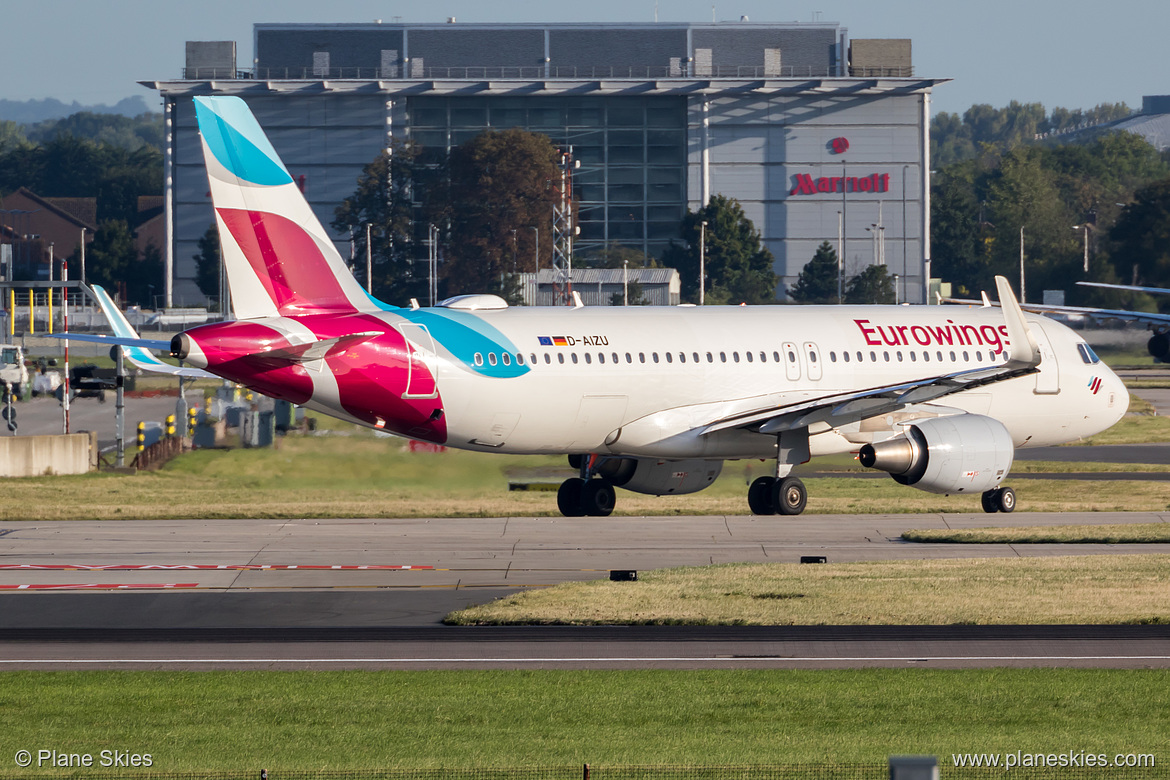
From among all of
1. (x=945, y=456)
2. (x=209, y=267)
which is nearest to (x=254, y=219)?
(x=945, y=456)

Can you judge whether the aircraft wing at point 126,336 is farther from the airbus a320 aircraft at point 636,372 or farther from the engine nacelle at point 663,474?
the engine nacelle at point 663,474

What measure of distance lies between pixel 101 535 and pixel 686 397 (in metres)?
13.6

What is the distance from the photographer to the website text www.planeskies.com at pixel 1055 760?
575 inches

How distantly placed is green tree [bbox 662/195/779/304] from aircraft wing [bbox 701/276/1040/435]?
112m

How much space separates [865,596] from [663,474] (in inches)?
466

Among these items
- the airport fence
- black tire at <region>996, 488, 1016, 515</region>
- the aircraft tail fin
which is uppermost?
the aircraft tail fin

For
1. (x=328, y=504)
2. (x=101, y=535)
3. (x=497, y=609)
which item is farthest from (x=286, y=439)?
(x=497, y=609)

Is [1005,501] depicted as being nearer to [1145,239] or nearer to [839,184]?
[1145,239]

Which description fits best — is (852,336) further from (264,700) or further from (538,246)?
(538,246)

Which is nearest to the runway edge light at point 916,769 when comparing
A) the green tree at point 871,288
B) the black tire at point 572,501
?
the black tire at point 572,501

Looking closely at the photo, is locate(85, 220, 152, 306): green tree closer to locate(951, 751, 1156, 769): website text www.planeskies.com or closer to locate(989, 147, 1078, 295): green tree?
locate(989, 147, 1078, 295): green tree

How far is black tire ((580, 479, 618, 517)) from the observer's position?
37031mm

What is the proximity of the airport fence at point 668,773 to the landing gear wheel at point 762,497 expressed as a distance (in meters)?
21.3

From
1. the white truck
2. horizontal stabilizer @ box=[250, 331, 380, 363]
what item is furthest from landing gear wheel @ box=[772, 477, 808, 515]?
the white truck
